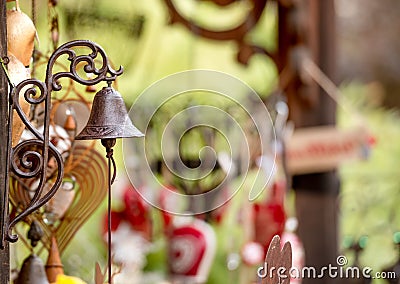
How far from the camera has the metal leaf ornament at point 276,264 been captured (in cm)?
123

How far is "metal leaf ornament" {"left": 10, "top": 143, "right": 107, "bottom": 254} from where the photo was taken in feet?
5.08

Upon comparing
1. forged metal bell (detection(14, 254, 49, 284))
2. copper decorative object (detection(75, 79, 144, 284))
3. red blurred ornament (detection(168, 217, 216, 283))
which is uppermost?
red blurred ornament (detection(168, 217, 216, 283))

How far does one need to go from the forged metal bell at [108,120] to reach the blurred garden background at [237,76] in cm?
30

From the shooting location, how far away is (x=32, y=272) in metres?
1.46

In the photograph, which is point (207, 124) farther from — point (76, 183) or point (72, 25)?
point (76, 183)

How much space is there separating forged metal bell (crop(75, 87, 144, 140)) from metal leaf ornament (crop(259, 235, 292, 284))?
227 millimetres

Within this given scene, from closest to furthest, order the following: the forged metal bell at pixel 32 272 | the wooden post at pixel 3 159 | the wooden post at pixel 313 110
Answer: the wooden post at pixel 3 159, the forged metal bell at pixel 32 272, the wooden post at pixel 313 110

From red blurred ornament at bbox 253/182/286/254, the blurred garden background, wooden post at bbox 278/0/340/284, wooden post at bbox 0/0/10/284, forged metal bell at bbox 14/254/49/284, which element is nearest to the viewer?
wooden post at bbox 0/0/10/284

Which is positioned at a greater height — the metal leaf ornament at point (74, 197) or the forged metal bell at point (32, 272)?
the metal leaf ornament at point (74, 197)
